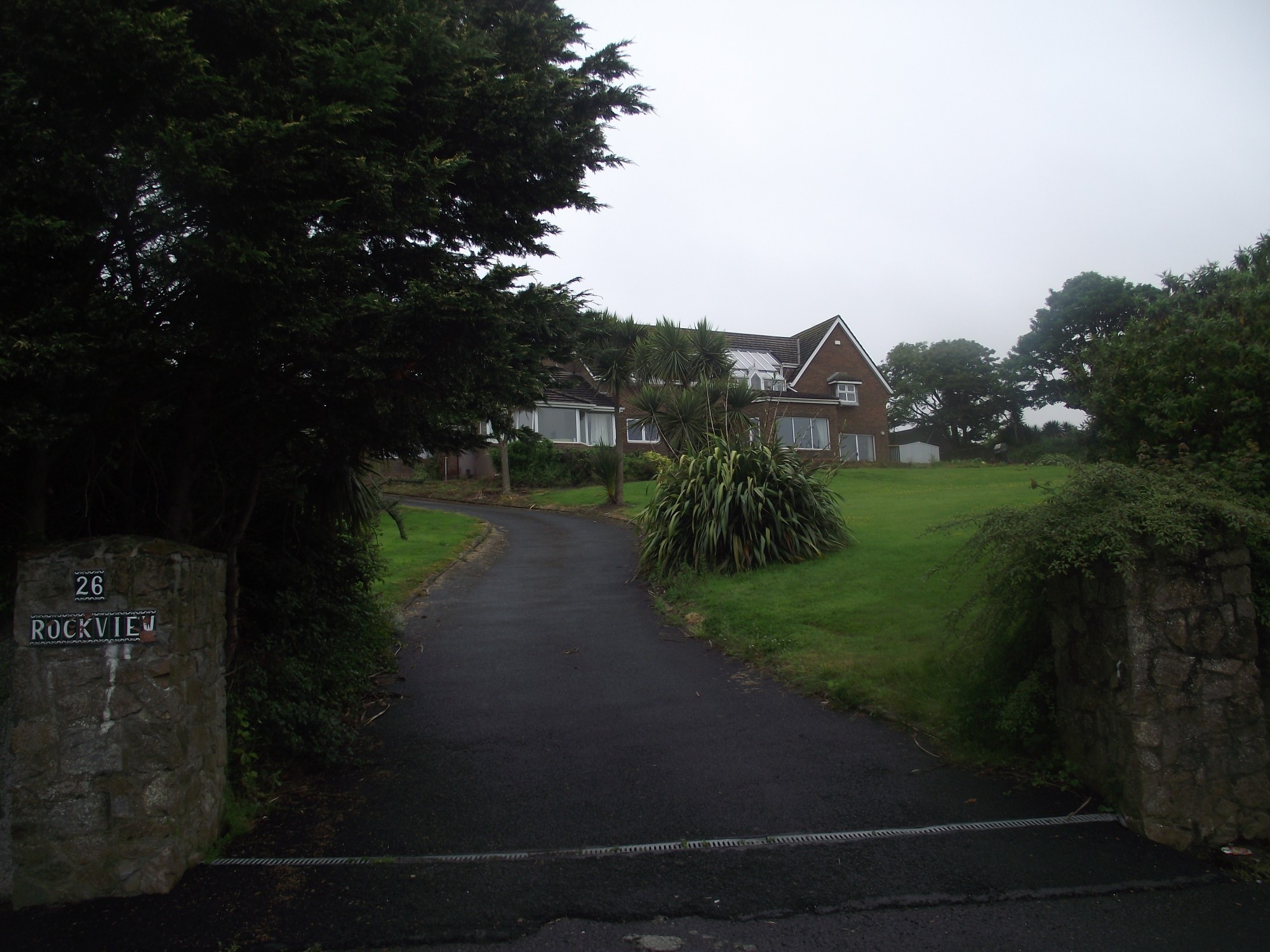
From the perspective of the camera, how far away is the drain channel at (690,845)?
5.10 metres

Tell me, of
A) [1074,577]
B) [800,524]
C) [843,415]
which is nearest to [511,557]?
[800,524]

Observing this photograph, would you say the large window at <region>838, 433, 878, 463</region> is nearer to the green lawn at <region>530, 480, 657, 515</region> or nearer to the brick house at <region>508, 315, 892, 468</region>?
the brick house at <region>508, 315, 892, 468</region>

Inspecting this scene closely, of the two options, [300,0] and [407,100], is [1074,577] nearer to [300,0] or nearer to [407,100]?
[407,100]

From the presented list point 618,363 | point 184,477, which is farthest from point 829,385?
point 184,477

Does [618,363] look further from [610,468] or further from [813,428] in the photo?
[813,428]

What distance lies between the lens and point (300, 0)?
5172mm

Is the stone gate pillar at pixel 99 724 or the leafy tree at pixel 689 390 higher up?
the leafy tree at pixel 689 390

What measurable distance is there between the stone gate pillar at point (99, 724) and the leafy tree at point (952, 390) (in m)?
67.5

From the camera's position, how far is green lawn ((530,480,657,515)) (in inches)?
1118

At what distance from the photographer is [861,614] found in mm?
10344

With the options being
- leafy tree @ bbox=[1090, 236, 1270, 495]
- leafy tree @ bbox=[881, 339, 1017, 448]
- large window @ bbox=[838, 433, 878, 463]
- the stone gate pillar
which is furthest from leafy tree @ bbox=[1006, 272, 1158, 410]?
the stone gate pillar

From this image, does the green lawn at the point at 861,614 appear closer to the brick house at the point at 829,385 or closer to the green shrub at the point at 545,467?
the green shrub at the point at 545,467

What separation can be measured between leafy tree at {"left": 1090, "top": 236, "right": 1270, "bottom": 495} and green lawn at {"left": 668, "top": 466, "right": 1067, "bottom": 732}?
6.98ft

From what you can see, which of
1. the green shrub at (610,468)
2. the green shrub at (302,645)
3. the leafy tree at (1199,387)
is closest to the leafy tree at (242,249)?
the green shrub at (302,645)
